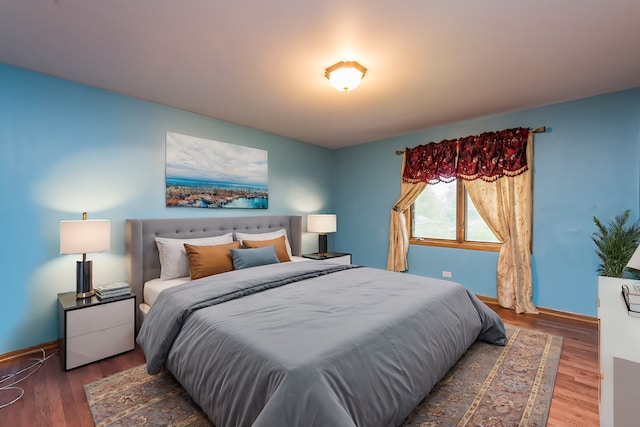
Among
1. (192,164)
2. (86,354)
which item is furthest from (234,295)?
(192,164)

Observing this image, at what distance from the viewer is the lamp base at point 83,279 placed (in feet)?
7.91

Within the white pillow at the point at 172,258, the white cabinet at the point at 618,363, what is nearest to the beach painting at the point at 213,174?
the white pillow at the point at 172,258

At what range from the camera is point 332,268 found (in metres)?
2.96

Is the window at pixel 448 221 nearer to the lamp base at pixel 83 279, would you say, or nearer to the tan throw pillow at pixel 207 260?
the tan throw pillow at pixel 207 260

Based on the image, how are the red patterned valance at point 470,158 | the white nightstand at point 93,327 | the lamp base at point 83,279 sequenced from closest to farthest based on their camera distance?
the white nightstand at point 93,327, the lamp base at point 83,279, the red patterned valance at point 470,158

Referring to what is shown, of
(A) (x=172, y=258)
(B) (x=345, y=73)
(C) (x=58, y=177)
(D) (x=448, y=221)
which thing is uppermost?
(B) (x=345, y=73)

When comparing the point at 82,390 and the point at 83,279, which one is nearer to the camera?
the point at 82,390

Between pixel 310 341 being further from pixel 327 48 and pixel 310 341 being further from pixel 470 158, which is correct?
pixel 470 158

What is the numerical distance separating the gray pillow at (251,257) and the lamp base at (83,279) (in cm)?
122

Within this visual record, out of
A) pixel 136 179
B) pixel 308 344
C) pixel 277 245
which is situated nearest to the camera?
pixel 308 344

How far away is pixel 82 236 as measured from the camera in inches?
90.3

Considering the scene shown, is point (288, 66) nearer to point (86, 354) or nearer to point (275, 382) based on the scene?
point (275, 382)

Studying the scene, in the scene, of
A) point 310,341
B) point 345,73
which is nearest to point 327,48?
point 345,73

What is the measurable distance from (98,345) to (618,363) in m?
3.21
